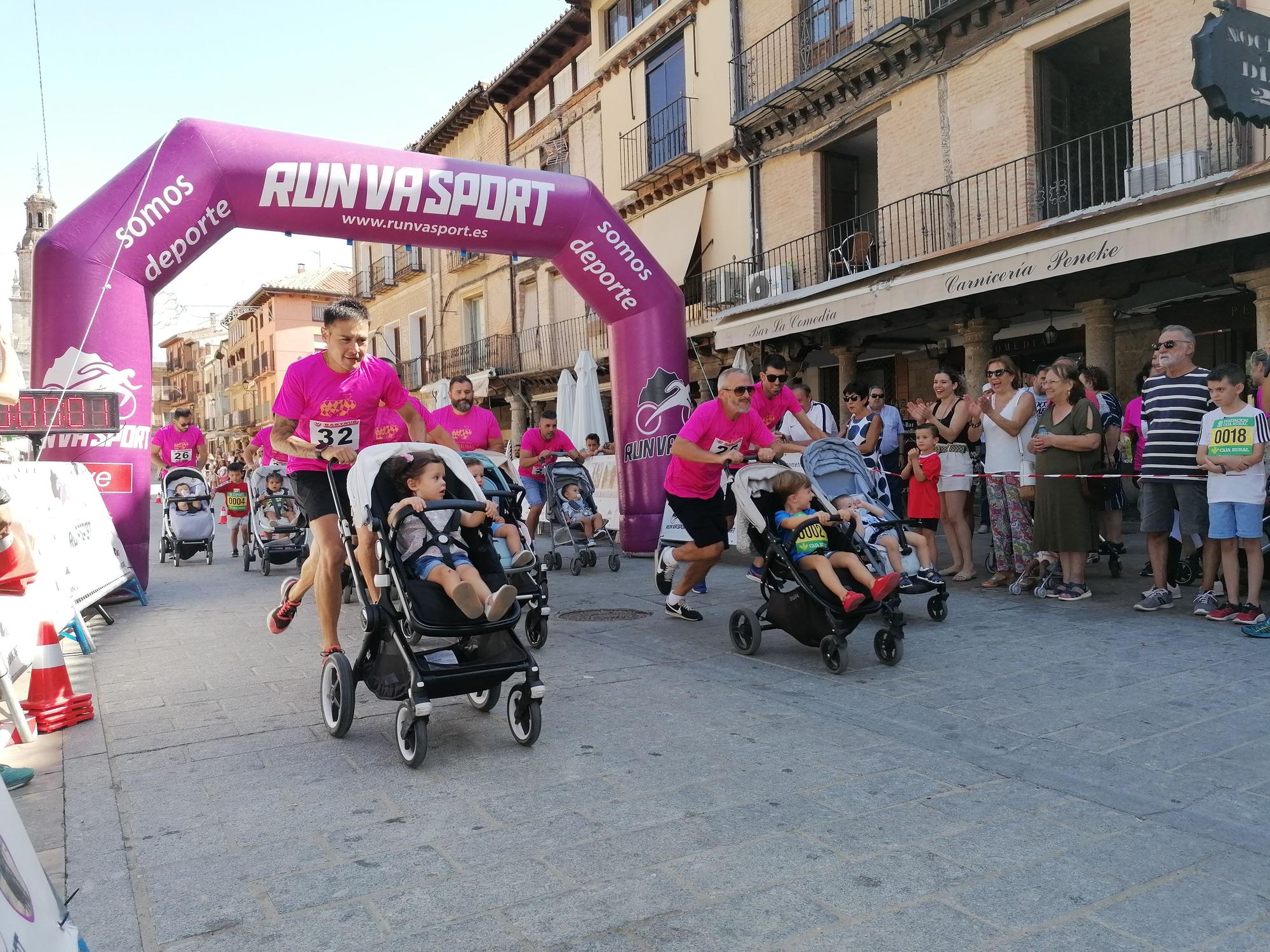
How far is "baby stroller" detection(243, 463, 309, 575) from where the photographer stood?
1150 cm

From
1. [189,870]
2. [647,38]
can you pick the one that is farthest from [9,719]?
[647,38]

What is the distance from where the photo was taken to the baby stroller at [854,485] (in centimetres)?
648

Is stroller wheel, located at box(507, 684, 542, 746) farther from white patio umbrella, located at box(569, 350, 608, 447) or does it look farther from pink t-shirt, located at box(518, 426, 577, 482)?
white patio umbrella, located at box(569, 350, 608, 447)

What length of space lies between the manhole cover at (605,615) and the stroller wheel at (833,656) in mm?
2193

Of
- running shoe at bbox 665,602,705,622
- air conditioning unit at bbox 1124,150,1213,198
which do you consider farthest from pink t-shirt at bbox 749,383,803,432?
air conditioning unit at bbox 1124,150,1213,198

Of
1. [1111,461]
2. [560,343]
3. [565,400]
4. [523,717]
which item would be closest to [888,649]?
[523,717]

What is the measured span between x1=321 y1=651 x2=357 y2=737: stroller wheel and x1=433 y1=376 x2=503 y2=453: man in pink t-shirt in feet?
15.7

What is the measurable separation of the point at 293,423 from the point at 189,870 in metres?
2.79

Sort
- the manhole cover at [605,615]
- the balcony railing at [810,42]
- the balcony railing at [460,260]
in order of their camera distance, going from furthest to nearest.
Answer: the balcony railing at [460,260] < the balcony railing at [810,42] < the manhole cover at [605,615]

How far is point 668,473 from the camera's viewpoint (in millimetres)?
6914

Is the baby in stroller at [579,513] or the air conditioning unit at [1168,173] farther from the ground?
the air conditioning unit at [1168,173]

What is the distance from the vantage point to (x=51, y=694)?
15.1 feet

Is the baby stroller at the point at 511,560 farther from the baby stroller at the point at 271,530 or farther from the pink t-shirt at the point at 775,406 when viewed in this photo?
the baby stroller at the point at 271,530

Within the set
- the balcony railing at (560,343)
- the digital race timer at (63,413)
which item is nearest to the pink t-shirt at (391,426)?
the digital race timer at (63,413)
